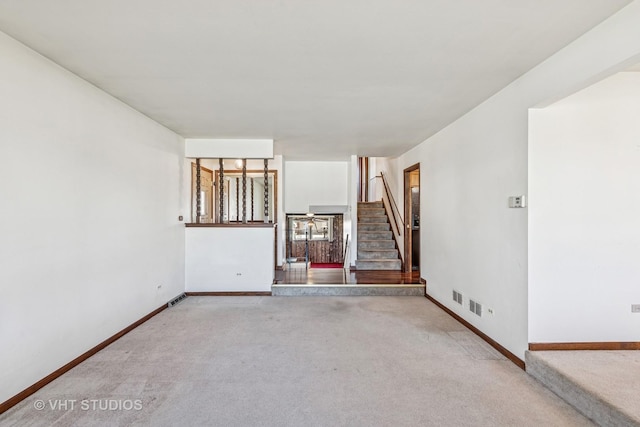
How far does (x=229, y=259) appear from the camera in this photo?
530 cm

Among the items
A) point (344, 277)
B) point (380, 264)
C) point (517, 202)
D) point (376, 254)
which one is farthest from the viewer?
point (376, 254)

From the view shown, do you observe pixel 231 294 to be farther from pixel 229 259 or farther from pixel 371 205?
pixel 371 205

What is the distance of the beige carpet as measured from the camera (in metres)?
2.09

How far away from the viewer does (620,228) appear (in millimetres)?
2637

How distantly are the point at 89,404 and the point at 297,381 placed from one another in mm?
1559

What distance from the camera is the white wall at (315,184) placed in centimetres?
719

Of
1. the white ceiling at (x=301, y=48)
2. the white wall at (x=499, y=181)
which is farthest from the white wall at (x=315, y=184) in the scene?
the white ceiling at (x=301, y=48)

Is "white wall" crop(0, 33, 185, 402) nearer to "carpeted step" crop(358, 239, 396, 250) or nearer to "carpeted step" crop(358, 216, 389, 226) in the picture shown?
"carpeted step" crop(358, 239, 396, 250)

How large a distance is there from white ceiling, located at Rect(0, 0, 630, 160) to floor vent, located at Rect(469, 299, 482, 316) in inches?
92.0

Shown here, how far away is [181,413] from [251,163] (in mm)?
5228

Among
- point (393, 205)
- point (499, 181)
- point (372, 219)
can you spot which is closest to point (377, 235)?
point (372, 219)

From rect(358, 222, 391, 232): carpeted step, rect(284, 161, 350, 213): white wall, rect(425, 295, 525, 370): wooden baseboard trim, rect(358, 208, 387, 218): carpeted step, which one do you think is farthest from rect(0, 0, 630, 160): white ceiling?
rect(358, 208, 387, 218): carpeted step

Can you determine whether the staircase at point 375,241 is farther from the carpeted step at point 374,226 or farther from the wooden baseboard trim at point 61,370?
the wooden baseboard trim at point 61,370

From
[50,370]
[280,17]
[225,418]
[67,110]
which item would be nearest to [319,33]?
[280,17]
